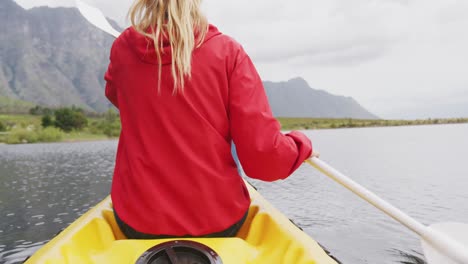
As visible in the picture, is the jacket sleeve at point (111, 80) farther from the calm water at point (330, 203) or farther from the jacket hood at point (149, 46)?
the calm water at point (330, 203)

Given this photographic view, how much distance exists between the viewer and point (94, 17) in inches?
136

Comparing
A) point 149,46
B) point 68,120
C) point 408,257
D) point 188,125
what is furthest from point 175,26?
point 68,120

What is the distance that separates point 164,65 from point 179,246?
0.78 meters

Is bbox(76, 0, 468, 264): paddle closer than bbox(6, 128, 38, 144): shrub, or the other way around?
bbox(76, 0, 468, 264): paddle

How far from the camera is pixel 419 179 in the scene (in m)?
10.9

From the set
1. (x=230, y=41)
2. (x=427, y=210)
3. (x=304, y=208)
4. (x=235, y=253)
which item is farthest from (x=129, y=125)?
(x=427, y=210)

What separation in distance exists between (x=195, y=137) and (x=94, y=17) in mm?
2207

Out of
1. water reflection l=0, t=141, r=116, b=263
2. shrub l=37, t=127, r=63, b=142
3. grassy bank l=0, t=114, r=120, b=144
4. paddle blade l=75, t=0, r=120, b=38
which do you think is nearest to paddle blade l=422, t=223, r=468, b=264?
paddle blade l=75, t=0, r=120, b=38

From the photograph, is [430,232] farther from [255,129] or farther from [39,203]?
[39,203]

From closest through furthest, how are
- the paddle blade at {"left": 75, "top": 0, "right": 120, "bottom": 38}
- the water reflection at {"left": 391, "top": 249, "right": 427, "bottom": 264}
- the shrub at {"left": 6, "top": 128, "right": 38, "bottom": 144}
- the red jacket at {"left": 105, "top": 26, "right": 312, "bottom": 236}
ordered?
the red jacket at {"left": 105, "top": 26, "right": 312, "bottom": 236} → the paddle blade at {"left": 75, "top": 0, "right": 120, "bottom": 38} → the water reflection at {"left": 391, "top": 249, "right": 427, "bottom": 264} → the shrub at {"left": 6, "top": 128, "right": 38, "bottom": 144}

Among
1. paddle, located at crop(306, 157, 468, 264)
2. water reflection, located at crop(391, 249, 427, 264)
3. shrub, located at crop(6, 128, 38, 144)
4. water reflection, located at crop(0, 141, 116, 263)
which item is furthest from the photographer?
shrub, located at crop(6, 128, 38, 144)

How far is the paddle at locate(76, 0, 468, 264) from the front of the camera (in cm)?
241

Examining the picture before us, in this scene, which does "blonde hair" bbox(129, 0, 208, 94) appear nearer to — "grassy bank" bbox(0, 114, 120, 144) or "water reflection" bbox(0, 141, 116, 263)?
"water reflection" bbox(0, 141, 116, 263)

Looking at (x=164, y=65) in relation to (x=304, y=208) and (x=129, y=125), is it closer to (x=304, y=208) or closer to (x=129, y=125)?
(x=129, y=125)
